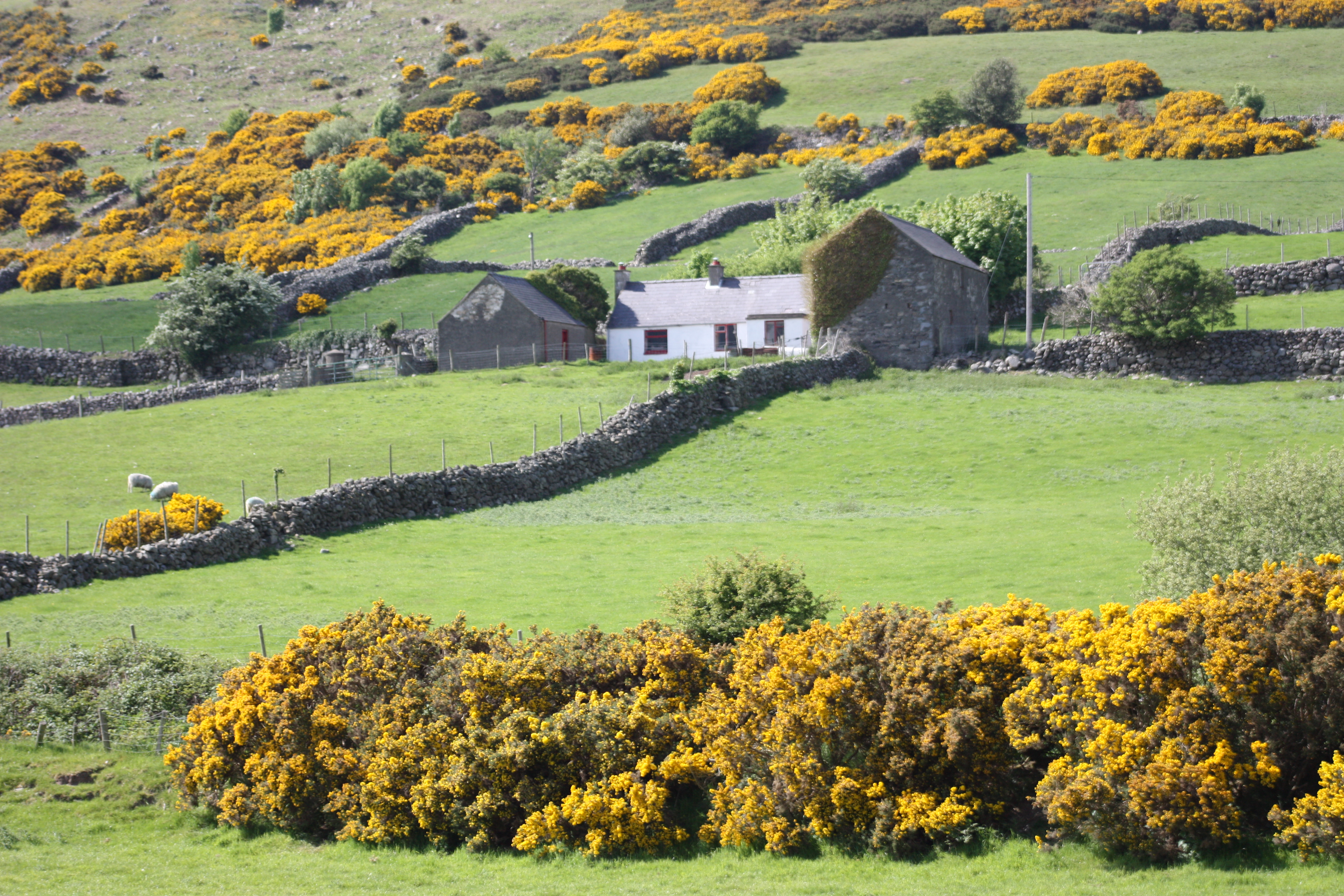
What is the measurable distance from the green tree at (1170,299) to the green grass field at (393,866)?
34.4 m

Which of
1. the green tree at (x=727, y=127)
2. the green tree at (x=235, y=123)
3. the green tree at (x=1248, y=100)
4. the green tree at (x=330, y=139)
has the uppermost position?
the green tree at (x=235, y=123)

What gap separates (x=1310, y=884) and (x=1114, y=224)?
58053 millimetres

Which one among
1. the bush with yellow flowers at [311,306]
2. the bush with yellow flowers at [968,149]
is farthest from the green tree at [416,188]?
the bush with yellow flowers at [968,149]

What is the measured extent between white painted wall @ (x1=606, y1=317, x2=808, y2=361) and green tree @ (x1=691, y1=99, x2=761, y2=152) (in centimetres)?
4522

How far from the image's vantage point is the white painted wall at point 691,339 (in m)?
53.0

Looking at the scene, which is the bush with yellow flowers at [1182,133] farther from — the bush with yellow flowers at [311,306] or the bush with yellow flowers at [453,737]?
the bush with yellow flowers at [453,737]

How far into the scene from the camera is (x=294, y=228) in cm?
9056

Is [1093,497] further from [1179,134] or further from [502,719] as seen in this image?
[1179,134]

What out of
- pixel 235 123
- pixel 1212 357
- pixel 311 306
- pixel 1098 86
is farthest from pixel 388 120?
pixel 1212 357

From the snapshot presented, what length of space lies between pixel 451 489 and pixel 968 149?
60.1 meters

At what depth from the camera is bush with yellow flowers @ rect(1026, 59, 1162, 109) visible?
87500mm

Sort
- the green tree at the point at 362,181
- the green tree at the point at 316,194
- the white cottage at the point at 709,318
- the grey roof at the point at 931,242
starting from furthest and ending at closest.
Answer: the green tree at the point at 316,194 → the green tree at the point at 362,181 → the white cottage at the point at 709,318 → the grey roof at the point at 931,242

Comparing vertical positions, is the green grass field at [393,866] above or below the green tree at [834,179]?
below

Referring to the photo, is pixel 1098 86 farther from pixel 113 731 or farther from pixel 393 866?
pixel 393 866
